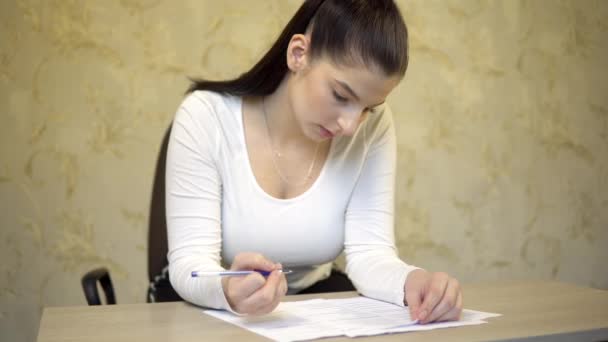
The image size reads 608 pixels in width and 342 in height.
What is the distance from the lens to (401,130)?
231 cm

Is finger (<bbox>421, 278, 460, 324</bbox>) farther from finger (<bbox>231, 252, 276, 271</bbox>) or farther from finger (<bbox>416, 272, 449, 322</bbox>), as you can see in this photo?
finger (<bbox>231, 252, 276, 271</bbox>)

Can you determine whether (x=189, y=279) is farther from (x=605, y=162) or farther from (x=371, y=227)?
(x=605, y=162)

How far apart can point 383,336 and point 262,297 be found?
184 millimetres

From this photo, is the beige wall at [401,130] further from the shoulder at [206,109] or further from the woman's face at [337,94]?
the woman's face at [337,94]

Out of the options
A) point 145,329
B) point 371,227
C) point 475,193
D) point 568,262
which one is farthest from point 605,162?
point 145,329

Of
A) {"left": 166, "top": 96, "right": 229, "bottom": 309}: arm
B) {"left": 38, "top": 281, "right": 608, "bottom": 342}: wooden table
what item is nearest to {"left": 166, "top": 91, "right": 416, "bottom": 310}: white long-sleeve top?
{"left": 166, "top": 96, "right": 229, "bottom": 309}: arm

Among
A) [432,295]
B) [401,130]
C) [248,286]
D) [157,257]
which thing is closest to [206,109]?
[157,257]

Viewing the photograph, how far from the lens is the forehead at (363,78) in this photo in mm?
1205

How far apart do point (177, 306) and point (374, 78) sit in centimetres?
53

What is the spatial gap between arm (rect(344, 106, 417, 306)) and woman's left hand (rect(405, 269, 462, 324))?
197 millimetres

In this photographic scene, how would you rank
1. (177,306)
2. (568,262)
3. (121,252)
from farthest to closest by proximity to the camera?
(568,262) → (121,252) → (177,306)

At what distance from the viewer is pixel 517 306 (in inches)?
46.9

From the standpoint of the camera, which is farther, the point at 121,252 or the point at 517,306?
the point at 121,252

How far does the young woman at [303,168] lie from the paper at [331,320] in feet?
0.10
